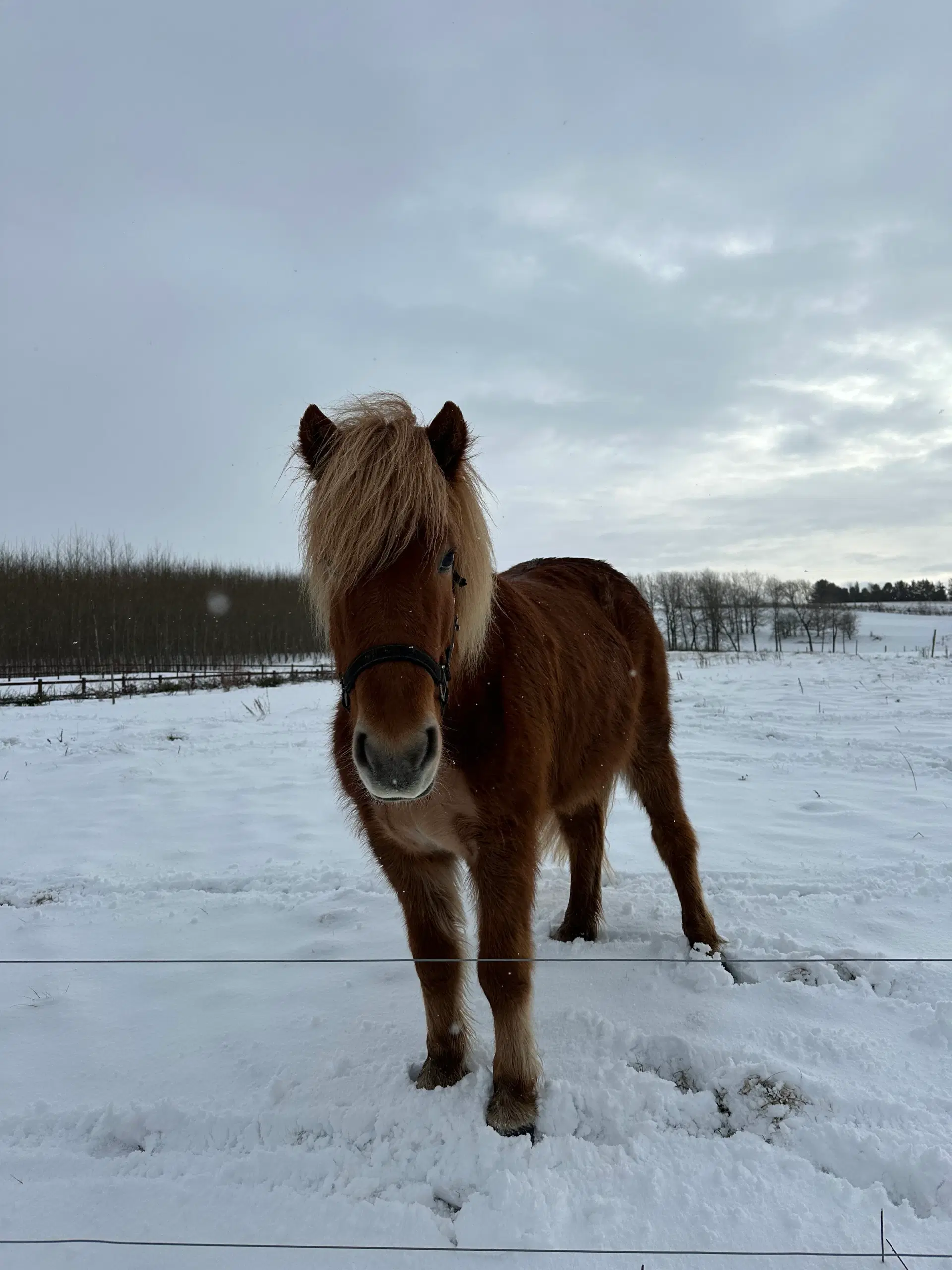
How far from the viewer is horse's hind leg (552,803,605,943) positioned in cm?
346

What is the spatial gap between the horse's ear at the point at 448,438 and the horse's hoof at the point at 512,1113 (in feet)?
7.17

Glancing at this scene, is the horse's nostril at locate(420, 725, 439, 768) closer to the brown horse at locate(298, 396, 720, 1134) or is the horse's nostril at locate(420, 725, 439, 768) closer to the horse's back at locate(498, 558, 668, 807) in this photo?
the brown horse at locate(298, 396, 720, 1134)

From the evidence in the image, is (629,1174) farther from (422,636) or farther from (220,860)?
(220,860)

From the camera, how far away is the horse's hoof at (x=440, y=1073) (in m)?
2.34

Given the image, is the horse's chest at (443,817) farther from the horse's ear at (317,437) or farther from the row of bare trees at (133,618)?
the row of bare trees at (133,618)

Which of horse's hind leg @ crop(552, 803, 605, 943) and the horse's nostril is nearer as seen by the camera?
the horse's nostril

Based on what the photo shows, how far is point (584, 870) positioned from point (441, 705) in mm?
2059

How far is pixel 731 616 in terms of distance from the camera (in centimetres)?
7919

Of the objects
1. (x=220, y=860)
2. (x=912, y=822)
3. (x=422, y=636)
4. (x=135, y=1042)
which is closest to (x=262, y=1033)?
(x=135, y=1042)

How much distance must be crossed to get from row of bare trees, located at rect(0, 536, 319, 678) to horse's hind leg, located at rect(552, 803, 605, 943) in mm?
38267

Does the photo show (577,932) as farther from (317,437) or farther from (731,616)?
(731,616)

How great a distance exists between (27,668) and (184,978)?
48318 millimetres

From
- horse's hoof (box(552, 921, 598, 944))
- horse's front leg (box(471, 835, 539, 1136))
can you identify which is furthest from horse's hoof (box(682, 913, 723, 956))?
horse's front leg (box(471, 835, 539, 1136))

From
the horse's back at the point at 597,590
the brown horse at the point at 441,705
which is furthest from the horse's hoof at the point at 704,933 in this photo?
the horse's back at the point at 597,590
